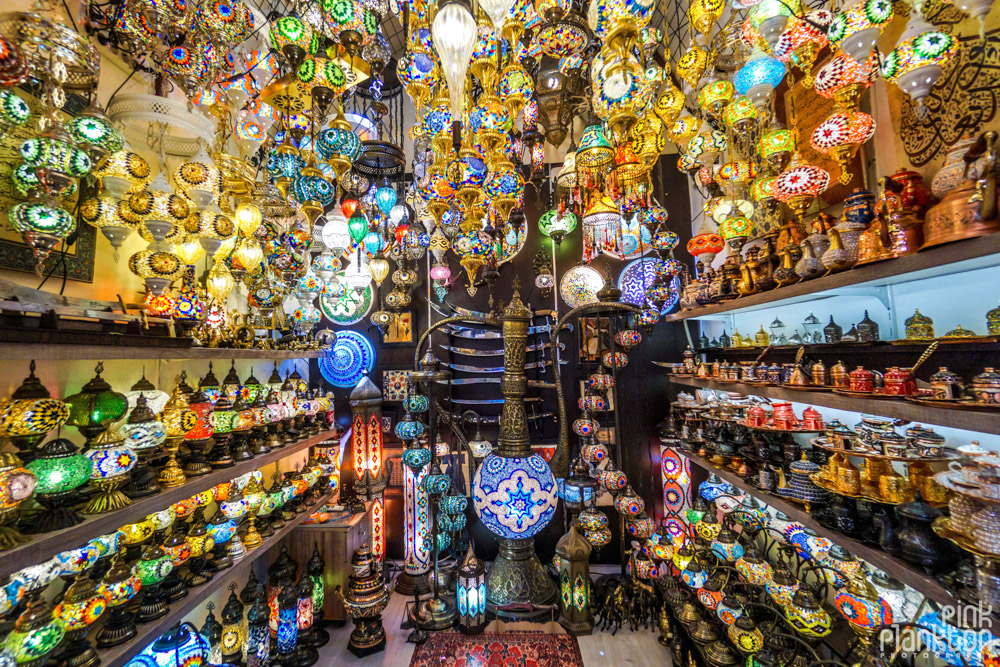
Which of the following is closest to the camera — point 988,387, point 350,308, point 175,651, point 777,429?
point 988,387

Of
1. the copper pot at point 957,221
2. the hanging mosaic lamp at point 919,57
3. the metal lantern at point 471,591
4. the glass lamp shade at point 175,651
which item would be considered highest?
the hanging mosaic lamp at point 919,57

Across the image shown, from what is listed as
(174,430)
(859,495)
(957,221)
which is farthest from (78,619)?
(957,221)

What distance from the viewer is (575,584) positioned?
6.93ft

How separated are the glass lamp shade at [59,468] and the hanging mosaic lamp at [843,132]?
2.64 metres

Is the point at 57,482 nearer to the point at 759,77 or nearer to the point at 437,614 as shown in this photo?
the point at 437,614

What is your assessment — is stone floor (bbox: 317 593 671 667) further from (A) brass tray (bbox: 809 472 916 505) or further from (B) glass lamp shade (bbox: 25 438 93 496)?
Answer: (B) glass lamp shade (bbox: 25 438 93 496)

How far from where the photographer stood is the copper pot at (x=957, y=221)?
90 cm

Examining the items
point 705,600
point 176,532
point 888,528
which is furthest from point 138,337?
point 705,600

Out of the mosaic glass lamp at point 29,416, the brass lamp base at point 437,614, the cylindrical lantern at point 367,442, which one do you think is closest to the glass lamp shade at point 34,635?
the mosaic glass lamp at point 29,416

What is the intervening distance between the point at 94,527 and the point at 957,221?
2583mm

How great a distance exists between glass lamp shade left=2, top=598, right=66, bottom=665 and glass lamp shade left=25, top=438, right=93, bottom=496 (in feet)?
1.23

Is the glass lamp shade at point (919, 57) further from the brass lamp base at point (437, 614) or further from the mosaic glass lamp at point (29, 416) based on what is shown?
the brass lamp base at point (437, 614)

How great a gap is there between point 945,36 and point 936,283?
831mm

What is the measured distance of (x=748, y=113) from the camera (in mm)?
1529
